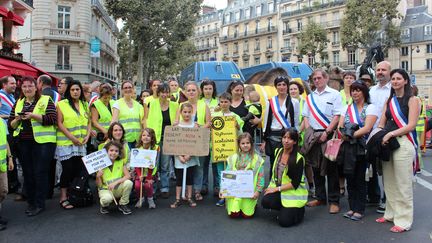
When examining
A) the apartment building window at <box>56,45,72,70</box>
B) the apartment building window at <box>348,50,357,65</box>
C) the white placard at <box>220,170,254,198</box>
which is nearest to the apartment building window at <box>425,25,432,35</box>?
the apartment building window at <box>348,50,357,65</box>

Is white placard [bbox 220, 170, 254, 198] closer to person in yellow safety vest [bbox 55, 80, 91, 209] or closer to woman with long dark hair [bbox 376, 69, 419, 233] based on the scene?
woman with long dark hair [bbox 376, 69, 419, 233]

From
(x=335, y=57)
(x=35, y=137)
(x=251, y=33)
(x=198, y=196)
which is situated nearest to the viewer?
(x=35, y=137)

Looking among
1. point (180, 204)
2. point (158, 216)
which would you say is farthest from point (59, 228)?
point (180, 204)

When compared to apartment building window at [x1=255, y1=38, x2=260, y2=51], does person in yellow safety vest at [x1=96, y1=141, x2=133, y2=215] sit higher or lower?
lower

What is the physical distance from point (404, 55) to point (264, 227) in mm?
59241

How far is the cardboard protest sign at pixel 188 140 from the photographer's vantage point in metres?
6.10

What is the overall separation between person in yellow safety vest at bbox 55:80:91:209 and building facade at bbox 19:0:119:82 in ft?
103

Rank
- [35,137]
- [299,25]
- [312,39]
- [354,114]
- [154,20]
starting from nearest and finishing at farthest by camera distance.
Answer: [354,114]
[35,137]
[154,20]
[312,39]
[299,25]

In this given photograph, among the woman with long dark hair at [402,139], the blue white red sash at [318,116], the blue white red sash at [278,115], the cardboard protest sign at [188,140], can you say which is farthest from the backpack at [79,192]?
the woman with long dark hair at [402,139]

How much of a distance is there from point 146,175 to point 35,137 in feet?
5.39

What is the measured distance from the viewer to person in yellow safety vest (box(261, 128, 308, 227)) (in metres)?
5.07

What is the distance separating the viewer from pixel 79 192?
5961mm

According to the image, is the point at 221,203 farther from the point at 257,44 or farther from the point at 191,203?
the point at 257,44

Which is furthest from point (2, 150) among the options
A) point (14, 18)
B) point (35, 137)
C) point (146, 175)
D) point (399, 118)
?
point (14, 18)
